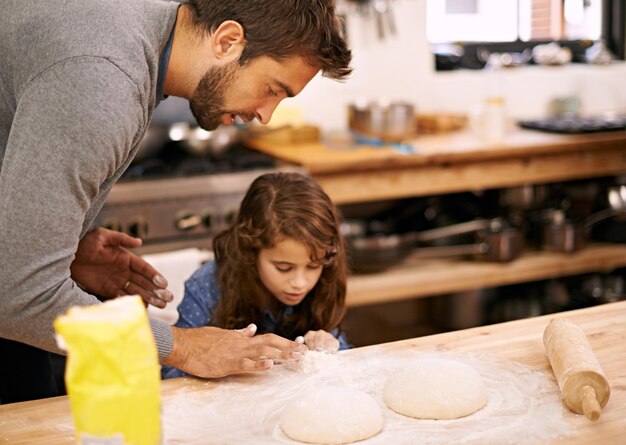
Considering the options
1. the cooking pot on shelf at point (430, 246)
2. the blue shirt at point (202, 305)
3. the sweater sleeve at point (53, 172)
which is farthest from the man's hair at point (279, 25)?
the cooking pot on shelf at point (430, 246)

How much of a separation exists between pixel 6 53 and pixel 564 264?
2.37 metres

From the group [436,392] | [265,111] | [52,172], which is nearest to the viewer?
[52,172]

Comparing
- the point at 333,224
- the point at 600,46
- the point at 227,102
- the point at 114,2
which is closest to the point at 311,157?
the point at 333,224

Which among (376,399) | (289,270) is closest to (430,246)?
(289,270)

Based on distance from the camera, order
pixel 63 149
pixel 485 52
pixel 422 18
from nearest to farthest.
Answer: pixel 63 149, pixel 422 18, pixel 485 52

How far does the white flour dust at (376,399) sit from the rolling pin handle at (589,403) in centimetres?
3

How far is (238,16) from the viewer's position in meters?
1.30

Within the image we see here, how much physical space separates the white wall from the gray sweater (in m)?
2.12

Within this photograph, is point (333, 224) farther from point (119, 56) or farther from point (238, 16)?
point (119, 56)

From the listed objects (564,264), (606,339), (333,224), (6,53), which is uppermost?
(6,53)

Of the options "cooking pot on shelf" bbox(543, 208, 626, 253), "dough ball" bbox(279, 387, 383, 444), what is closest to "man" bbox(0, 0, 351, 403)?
"dough ball" bbox(279, 387, 383, 444)

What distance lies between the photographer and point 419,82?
138 inches

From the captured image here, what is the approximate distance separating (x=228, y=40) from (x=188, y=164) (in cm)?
143

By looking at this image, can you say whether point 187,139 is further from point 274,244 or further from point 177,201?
point 274,244
